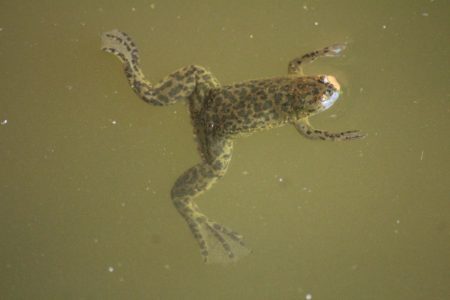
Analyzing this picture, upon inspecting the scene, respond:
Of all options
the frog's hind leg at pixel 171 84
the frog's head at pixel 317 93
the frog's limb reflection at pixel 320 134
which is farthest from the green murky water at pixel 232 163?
the frog's head at pixel 317 93

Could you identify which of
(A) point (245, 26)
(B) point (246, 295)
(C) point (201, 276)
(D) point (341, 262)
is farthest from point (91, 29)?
(D) point (341, 262)

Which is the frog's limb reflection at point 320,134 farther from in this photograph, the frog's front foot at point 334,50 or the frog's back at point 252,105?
the frog's front foot at point 334,50

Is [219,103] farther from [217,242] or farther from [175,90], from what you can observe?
[217,242]

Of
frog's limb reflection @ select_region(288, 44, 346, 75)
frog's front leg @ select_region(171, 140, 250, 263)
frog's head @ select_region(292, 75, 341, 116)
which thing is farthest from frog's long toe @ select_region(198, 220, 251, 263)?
frog's limb reflection @ select_region(288, 44, 346, 75)

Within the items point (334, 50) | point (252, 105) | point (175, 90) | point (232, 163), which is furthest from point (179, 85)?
point (334, 50)

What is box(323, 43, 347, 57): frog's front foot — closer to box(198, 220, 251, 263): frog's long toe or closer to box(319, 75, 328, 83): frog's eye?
box(319, 75, 328, 83): frog's eye

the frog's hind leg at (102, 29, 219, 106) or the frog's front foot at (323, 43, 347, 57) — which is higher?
the frog's hind leg at (102, 29, 219, 106)

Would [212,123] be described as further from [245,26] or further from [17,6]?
[17,6]
